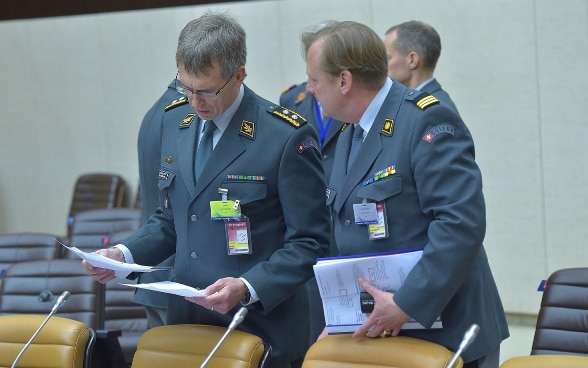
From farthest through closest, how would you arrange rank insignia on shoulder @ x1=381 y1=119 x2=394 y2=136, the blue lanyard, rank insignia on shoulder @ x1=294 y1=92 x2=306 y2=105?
rank insignia on shoulder @ x1=294 y1=92 x2=306 y2=105 < the blue lanyard < rank insignia on shoulder @ x1=381 y1=119 x2=394 y2=136

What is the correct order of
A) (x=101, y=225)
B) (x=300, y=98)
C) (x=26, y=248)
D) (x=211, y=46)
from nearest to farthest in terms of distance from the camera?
(x=211, y=46) → (x=300, y=98) → (x=26, y=248) → (x=101, y=225)

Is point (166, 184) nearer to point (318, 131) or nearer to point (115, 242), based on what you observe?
point (318, 131)

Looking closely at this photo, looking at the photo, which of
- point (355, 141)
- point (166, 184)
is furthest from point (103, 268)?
Answer: point (355, 141)

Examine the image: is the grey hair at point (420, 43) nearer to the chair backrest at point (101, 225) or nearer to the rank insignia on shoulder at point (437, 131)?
the rank insignia on shoulder at point (437, 131)

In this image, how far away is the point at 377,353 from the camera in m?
2.42

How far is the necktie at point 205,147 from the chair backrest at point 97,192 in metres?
5.43

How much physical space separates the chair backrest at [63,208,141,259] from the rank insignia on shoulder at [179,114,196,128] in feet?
10.9

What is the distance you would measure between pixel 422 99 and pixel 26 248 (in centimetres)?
349

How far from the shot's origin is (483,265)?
8.89ft

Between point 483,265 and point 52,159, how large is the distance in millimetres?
6783

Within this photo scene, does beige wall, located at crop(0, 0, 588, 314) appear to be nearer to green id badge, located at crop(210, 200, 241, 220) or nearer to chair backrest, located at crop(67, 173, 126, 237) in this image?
chair backrest, located at crop(67, 173, 126, 237)

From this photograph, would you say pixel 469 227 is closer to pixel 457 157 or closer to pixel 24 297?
pixel 457 157

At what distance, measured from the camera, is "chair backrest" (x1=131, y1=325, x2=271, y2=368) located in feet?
8.60

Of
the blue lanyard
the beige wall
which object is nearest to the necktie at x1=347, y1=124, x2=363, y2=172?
the blue lanyard
